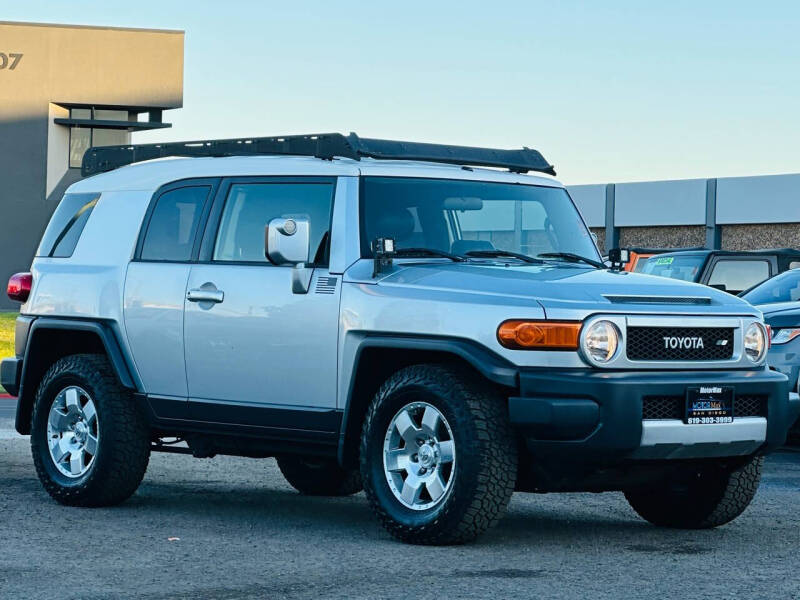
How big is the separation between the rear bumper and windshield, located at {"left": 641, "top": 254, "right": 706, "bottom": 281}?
10732 mm

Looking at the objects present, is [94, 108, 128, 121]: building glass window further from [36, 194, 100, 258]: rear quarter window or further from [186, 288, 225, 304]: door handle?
[186, 288, 225, 304]: door handle

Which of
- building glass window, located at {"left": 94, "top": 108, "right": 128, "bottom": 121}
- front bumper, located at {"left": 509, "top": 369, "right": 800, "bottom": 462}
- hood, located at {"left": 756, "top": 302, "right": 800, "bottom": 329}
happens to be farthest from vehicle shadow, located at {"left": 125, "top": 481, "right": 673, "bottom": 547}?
building glass window, located at {"left": 94, "top": 108, "right": 128, "bottom": 121}

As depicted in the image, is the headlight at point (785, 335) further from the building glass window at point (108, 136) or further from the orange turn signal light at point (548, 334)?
the building glass window at point (108, 136)

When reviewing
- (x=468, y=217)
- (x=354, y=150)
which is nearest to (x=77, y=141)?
(x=354, y=150)

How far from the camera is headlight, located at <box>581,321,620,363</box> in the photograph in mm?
7500

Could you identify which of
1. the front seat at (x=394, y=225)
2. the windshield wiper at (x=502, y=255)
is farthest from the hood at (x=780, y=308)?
the front seat at (x=394, y=225)

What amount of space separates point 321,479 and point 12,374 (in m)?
2.12

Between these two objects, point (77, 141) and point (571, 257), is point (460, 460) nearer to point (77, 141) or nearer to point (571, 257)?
point (571, 257)

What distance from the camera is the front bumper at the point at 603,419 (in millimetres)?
7391

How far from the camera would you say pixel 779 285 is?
15094 millimetres

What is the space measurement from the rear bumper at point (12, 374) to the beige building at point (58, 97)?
145 ft

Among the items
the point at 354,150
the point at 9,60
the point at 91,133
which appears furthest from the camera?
the point at 91,133

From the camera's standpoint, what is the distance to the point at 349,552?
7.68m

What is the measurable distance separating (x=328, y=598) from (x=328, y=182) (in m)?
2.98
